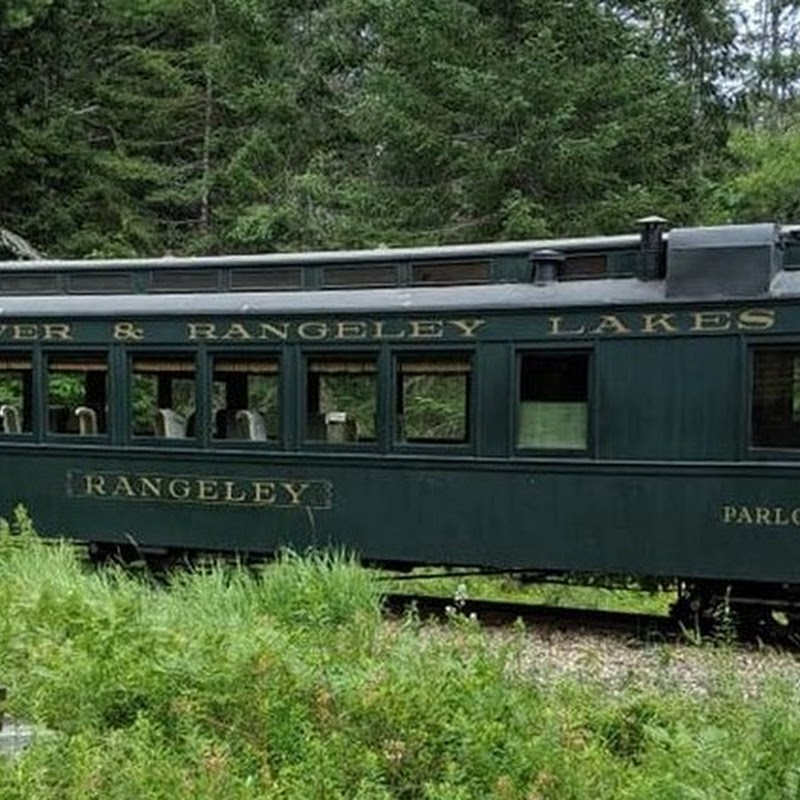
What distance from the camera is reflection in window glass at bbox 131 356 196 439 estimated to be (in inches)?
405

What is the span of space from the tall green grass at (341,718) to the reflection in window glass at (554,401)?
7.48 ft

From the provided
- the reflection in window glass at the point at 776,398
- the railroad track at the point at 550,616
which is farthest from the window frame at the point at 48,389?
the reflection in window glass at the point at 776,398

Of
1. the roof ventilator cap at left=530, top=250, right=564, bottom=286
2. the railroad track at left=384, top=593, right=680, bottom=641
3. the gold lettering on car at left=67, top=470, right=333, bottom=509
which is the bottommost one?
the railroad track at left=384, top=593, right=680, bottom=641

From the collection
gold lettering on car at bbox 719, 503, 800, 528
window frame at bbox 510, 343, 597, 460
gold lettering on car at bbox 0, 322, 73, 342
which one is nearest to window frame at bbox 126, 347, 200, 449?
gold lettering on car at bbox 0, 322, 73, 342

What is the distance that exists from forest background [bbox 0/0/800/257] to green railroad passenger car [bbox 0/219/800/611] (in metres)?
6.99

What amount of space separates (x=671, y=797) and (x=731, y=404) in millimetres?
4400

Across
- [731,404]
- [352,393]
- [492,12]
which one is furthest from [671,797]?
[492,12]

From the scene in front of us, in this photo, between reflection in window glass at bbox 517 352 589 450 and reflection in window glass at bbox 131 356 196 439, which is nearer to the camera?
reflection in window glass at bbox 517 352 589 450

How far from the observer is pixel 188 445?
33.4 feet

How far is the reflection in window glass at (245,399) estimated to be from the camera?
9992 millimetres

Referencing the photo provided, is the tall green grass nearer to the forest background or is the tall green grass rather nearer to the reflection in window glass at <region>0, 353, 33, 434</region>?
the reflection in window glass at <region>0, 353, 33, 434</region>

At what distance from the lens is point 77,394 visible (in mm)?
10812

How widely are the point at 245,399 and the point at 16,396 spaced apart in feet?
7.09

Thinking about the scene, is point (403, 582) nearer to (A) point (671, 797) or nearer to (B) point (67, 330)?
(B) point (67, 330)
